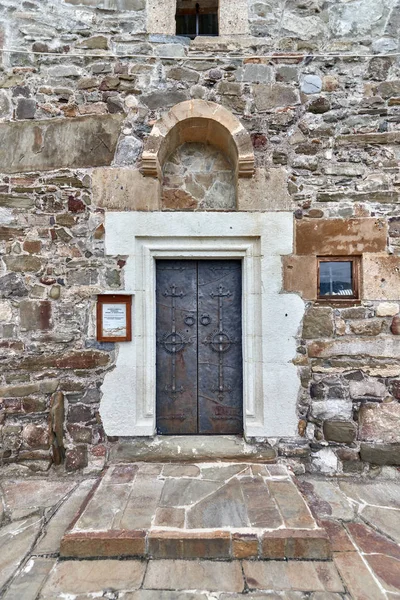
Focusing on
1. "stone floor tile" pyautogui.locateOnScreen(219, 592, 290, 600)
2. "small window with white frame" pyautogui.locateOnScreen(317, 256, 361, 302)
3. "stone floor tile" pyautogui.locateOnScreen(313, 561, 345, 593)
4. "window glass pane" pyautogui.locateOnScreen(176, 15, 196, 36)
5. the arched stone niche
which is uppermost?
"window glass pane" pyautogui.locateOnScreen(176, 15, 196, 36)

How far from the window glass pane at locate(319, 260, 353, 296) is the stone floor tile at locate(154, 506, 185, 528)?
6.97 ft

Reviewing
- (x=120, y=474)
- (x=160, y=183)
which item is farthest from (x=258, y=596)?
(x=160, y=183)

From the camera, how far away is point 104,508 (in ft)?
7.54

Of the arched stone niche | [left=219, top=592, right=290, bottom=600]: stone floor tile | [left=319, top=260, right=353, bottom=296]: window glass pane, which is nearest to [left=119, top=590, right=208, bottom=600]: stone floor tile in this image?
[left=219, top=592, right=290, bottom=600]: stone floor tile

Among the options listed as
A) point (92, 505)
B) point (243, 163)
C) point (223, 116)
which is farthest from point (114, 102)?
point (92, 505)

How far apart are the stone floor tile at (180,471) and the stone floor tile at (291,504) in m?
0.60

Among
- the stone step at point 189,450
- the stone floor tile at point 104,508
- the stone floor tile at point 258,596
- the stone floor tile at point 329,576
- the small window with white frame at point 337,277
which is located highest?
the small window with white frame at point 337,277

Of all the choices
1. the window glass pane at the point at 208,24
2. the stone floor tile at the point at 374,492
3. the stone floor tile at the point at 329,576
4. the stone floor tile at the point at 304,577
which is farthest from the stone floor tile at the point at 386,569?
the window glass pane at the point at 208,24

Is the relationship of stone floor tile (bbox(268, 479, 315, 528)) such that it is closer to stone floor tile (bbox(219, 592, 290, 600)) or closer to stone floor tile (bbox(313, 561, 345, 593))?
stone floor tile (bbox(313, 561, 345, 593))

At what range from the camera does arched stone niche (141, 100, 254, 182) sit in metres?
3.06

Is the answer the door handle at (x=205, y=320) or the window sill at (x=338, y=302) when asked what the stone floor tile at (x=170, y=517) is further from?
the window sill at (x=338, y=302)

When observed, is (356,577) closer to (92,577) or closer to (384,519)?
(384,519)

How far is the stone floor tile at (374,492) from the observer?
2637mm

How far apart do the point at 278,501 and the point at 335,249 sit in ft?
6.91
